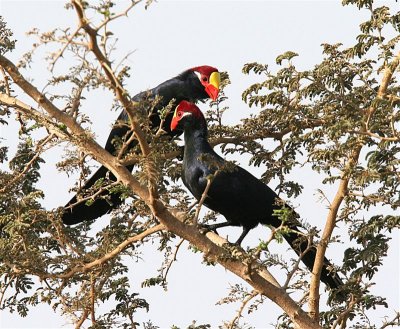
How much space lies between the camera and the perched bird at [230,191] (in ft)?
20.6

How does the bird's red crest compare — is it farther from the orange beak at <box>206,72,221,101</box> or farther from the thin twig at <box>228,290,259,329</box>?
the thin twig at <box>228,290,259,329</box>

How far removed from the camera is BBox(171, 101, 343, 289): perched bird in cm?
627

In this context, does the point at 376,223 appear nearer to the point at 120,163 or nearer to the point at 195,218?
the point at 195,218

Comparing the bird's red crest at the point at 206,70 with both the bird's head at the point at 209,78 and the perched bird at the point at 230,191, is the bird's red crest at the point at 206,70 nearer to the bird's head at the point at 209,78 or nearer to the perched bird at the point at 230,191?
the bird's head at the point at 209,78

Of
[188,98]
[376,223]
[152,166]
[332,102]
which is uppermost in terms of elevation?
[188,98]

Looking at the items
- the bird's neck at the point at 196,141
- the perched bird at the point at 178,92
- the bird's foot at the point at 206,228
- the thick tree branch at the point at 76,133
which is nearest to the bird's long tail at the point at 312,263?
the bird's foot at the point at 206,228

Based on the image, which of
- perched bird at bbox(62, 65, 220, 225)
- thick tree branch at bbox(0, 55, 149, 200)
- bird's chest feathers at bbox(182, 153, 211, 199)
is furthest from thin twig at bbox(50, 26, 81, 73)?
perched bird at bbox(62, 65, 220, 225)

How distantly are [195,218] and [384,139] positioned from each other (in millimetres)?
1276

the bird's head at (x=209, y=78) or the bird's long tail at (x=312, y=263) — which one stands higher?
the bird's head at (x=209, y=78)

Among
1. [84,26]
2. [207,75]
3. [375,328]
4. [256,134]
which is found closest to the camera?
[84,26]

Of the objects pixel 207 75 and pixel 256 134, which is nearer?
pixel 256 134

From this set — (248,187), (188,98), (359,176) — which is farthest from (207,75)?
(359,176)

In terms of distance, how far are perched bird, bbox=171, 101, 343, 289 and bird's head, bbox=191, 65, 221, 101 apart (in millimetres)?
1054

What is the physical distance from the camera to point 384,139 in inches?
207
